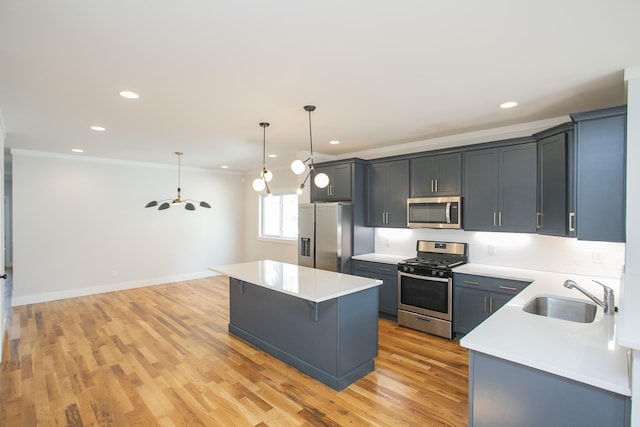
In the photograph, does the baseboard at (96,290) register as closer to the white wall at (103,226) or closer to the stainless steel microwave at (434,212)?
the white wall at (103,226)

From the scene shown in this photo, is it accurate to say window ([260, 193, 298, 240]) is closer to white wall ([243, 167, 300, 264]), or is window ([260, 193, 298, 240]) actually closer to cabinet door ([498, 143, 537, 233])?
white wall ([243, 167, 300, 264])

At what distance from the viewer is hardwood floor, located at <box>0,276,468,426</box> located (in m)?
2.41

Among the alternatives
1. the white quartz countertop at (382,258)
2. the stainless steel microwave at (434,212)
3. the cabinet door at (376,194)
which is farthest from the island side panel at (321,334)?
the cabinet door at (376,194)

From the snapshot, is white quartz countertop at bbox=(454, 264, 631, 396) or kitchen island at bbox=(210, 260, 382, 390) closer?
white quartz countertop at bbox=(454, 264, 631, 396)

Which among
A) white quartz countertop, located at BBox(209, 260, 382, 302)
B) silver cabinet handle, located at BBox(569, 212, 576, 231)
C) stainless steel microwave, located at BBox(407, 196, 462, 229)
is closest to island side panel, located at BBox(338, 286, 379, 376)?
white quartz countertop, located at BBox(209, 260, 382, 302)

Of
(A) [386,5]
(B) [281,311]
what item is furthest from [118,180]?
(A) [386,5]

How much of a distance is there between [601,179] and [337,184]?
3.26 meters

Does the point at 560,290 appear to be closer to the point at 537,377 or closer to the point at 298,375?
the point at 537,377

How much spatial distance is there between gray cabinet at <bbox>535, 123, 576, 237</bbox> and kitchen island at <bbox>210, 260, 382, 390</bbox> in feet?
6.08

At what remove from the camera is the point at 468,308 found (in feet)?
12.2

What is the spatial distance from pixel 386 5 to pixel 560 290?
109 inches

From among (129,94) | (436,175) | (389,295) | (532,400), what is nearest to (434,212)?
(436,175)

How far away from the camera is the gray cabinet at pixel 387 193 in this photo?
4641 millimetres

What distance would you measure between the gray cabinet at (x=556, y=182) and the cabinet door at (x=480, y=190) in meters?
0.49
